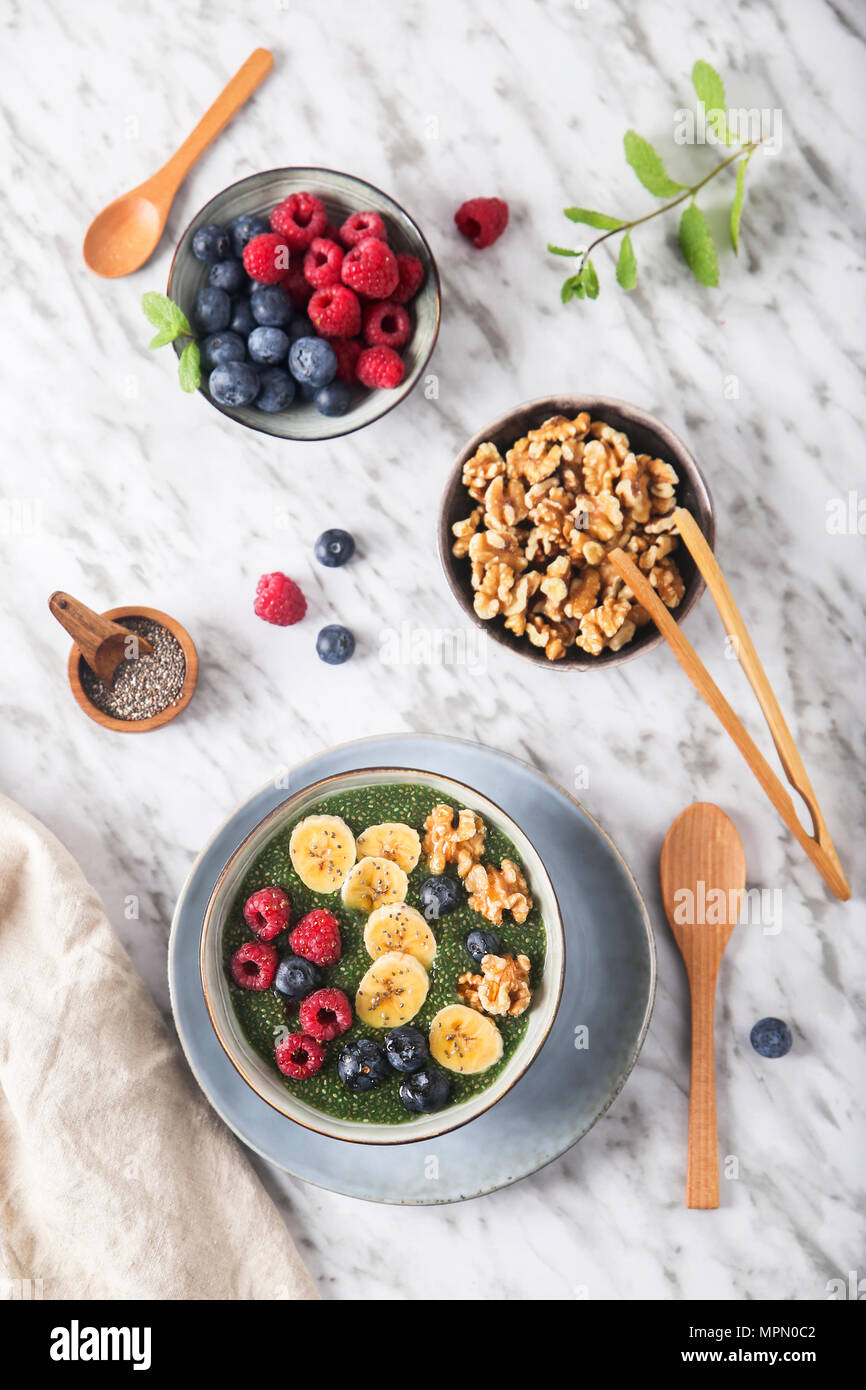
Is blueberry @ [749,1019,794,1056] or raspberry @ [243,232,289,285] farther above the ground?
raspberry @ [243,232,289,285]

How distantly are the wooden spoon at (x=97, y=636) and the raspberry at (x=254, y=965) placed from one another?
0.50m

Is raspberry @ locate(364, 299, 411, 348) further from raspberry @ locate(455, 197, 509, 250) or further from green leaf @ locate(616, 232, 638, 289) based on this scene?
green leaf @ locate(616, 232, 638, 289)

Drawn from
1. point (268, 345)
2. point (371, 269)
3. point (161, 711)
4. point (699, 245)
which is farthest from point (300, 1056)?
point (699, 245)

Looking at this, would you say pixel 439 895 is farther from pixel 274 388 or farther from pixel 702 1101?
pixel 274 388

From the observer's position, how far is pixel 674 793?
5.37ft

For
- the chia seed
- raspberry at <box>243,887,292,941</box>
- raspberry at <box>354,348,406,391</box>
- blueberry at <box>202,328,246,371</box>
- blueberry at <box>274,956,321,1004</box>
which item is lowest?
blueberry at <box>274,956,321,1004</box>

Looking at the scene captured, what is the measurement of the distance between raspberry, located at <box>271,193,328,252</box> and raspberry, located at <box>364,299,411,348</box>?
136 mm

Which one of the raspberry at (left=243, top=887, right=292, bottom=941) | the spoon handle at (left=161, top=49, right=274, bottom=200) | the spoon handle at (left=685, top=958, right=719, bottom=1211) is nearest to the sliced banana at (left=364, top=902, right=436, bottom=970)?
the raspberry at (left=243, top=887, right=292, bottom=941)

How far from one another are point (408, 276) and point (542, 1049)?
3.89ft

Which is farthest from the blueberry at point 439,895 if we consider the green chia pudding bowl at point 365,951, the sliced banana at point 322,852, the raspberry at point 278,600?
the raspberry at point 278,600

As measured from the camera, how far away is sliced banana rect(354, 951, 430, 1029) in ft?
4.56

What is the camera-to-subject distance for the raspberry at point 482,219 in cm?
158

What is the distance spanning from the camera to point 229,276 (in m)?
1.53

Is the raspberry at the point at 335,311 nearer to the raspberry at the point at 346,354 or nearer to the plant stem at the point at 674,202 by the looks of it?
the raspberry at the point at 346,354
